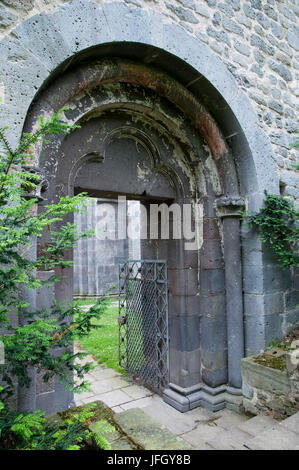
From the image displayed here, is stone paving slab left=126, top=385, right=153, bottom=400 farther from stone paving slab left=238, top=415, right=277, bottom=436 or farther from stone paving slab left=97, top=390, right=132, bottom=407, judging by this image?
stone paving slab left=238, top=415, right=277, bottom=436

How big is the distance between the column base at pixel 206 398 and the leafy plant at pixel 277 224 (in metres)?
1.47

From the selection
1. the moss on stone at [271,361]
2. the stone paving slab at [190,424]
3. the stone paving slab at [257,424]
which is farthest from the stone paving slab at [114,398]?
the moss on stone at [271,361]

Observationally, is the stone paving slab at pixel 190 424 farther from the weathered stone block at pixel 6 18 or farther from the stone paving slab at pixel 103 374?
the weathered stone block at pixel 6 18

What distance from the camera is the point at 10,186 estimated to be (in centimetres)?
117

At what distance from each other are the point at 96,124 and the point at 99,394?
3.15 meters

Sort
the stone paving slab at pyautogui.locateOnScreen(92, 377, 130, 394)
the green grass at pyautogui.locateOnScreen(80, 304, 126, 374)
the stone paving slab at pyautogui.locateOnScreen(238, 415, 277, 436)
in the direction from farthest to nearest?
the green grass at pyautogui.locateOnScreen(80, 304, 126, 374)
the stone paving slab at pyautogui.locateOnScreen(92, 377, 130, 394)
the stone paving slab at pyautogui.locateOnScreen(238, 415, 277, 436)

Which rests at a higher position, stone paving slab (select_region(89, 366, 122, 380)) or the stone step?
the stone step

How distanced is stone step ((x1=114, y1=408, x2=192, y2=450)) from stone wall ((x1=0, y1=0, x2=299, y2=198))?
2839 millimetres

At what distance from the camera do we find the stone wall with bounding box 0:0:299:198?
2816 mm

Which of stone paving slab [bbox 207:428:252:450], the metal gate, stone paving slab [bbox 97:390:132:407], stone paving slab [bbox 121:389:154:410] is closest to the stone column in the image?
stone paving slab [bbox 207:428:252:450]

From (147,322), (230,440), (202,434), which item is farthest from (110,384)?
(230,440)

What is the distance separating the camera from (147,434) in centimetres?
163

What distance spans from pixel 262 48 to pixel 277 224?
2108mm

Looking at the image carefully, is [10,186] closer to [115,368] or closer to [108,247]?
[115,368]
